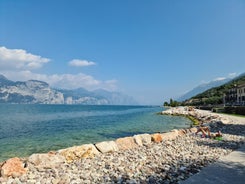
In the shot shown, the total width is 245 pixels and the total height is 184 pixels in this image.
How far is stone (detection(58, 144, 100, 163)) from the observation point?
971cm

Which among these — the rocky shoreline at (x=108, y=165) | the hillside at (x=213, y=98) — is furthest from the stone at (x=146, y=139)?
the hillside at (x=213, y=98)

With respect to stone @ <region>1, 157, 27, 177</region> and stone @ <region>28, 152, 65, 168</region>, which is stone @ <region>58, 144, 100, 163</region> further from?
stone @ <region>1, 157, 27, 177</region>

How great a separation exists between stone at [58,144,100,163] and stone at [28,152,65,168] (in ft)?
1.62

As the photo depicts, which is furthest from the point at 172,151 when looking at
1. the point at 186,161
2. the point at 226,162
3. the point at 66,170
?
the point at 66,170

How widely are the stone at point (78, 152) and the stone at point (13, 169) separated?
1971 mm

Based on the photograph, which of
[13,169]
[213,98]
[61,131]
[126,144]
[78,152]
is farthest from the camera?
[213,98]

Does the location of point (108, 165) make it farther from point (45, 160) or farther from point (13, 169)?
point (13, 169)

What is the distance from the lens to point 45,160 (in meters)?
8.66

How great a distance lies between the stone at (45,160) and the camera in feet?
27.8

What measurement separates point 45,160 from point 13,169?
1271 mm

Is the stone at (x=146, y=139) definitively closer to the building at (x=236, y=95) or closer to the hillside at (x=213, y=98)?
the building at (x=236, y=95)

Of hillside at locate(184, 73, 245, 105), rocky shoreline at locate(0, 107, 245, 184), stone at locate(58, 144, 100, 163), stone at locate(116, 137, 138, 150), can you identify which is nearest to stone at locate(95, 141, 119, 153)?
rocky shoreline at locate(0, 107, 245, 184)

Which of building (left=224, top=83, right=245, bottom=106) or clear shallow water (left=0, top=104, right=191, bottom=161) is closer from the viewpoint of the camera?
clear shallow water (left=0, top=104, right=191, bottom=161)

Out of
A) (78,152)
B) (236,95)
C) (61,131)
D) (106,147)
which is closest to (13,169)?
(78,152)
